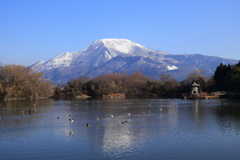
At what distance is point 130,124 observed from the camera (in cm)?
2616

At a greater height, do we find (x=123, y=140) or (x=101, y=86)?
(x=101, y=86)

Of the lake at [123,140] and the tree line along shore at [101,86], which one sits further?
the tree line along shore at [101,86]

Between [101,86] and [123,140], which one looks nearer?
[123,140]

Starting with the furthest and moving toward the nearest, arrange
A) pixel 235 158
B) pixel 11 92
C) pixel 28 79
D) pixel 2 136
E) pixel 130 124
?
1. pixel 28 79
2. pixel 11 92
3. pixel 130 124
4. pixel 2 136
5. pixel 235 158

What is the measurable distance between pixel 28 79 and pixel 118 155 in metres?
62.6

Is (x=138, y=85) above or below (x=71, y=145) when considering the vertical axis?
above

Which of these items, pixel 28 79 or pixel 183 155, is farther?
pixel 28 79

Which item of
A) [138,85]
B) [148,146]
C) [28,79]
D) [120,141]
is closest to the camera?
[148,146]

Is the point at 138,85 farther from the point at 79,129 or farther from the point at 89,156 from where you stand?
the point at 89,156

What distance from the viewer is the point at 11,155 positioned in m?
16.4

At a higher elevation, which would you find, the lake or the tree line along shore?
the tree line along shore

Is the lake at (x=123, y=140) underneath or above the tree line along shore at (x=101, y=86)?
underneath

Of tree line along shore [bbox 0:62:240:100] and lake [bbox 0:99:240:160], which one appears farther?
tree line along shore [bbox 0:62:240:100]

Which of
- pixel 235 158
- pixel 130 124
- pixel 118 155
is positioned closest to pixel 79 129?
pixel 130 124
